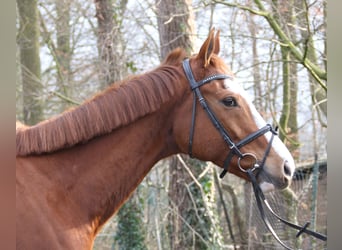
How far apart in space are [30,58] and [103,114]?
29.3ft

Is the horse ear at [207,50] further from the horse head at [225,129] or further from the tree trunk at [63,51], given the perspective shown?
the tree trunk at [63,51]

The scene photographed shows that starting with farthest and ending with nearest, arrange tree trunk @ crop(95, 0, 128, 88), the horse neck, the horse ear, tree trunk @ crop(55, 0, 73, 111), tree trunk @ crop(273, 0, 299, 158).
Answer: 1. tree trunk @ crop(55, 0, 73, 111)
2. tree trunk @ crop(95, 0, 128, 88)
3. tree trunk @ crop(273, 0, 299, 158)
4. the horse ear
5. the horse neck

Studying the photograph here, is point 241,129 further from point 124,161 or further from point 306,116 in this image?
point 306,116

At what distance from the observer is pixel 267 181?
113 inches

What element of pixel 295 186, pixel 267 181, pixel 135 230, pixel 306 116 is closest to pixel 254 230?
pixel 295 186

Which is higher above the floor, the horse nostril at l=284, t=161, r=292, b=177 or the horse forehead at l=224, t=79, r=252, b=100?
the horse forehead at l=224, t=79, r=252, b=100

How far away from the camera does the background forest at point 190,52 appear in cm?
736

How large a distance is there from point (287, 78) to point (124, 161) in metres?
6.84

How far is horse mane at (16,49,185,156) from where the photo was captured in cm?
266

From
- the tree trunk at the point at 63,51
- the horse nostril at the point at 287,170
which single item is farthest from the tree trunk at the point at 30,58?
the horse nostril at the point at 287,170

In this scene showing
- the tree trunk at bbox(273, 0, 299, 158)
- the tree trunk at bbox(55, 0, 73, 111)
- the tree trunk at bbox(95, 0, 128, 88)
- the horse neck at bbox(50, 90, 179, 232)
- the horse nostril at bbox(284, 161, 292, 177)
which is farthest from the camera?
the tree trunk at bbox(55, 0, 73, 111)

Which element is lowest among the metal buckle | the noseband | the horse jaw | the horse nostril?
the horse jaw

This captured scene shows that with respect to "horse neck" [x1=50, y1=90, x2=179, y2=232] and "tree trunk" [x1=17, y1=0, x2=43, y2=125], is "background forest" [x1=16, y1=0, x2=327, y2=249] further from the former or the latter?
"horse neck" [x1=50, y1=90, x2=179, y2=232]

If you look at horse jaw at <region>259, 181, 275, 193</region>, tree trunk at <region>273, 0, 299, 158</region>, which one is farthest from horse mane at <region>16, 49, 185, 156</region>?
tree trunk at <region>273, 0, 299, 158</region>
